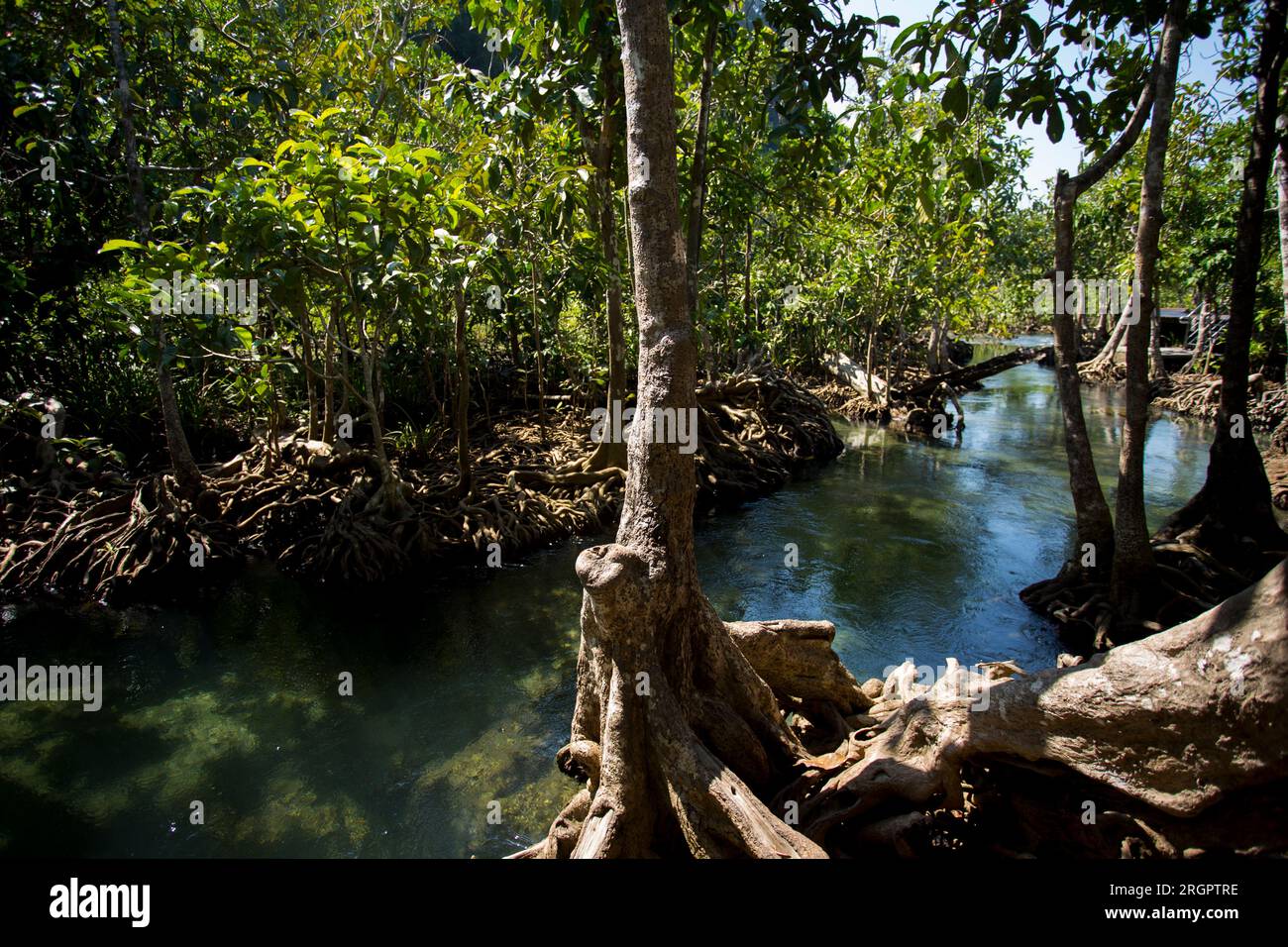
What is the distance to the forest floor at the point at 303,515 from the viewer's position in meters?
8.70

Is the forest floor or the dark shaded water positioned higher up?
the forest floor

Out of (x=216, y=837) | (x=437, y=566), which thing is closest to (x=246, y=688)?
(x=216, y=837)

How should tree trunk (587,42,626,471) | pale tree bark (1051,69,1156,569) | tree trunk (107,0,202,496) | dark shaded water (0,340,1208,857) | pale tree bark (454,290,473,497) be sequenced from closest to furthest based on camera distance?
dark shaded water (0,340,1208,857) → pale tree bark (1051,69,1156,569) → tree trunk (107,0,202,496) → tree trunk (587,42,626,471) → pale tree bark (454,290,473,497)

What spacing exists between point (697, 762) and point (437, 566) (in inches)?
259

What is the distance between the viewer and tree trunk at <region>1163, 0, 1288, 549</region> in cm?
673

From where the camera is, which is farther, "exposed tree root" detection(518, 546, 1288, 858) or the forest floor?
the forest floor

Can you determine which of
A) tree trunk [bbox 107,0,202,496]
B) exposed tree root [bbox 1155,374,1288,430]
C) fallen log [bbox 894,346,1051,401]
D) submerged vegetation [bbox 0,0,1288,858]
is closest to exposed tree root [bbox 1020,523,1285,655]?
submerged vegetation [bbox 0,0,1288,858]

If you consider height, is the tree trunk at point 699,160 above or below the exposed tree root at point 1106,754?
above

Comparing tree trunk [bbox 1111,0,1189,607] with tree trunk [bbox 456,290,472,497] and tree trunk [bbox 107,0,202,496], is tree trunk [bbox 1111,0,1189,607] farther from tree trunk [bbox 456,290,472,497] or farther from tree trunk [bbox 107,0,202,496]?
Result: tree trunk [bbox 107,0,202,496]

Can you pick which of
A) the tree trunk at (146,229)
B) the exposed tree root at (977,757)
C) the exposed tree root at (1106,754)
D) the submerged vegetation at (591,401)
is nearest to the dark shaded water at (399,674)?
the submerged vegetation at (591,401)

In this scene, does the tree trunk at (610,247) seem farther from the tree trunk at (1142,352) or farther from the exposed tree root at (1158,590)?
the exposed tree root at (1158,590)

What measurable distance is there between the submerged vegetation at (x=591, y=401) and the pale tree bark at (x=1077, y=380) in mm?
39

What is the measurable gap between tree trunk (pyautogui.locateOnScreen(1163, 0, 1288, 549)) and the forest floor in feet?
21.6
